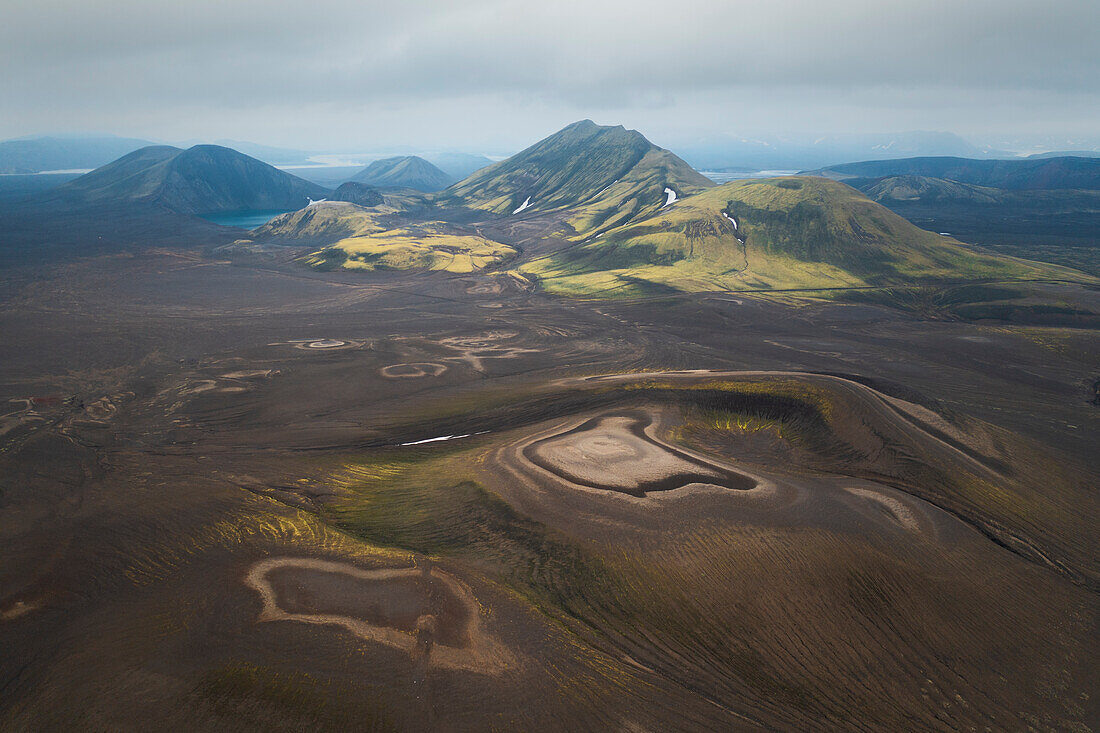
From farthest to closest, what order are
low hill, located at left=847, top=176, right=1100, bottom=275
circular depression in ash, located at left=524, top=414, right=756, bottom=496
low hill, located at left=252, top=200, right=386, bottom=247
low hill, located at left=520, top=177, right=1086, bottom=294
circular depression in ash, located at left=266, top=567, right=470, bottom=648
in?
low hill, located at left=252, top=200, right=386, bottom=247 → low hill, located at left=847, top=176, right=1100, bottom=275 → low hill, located at left=520, top=177, right=1086, bottom=294 → circular depression in ash, located at left=524, top=414, right=756, bottom=496 → circular depression in ash, located at left=266, top=567, right=470, bottom=648

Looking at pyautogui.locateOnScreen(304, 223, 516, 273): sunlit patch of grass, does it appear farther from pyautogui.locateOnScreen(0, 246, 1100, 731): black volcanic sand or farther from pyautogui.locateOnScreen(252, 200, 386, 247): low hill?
pyautogui.locateOnScreen(0, 246, 1100, 731): black volcanic sand

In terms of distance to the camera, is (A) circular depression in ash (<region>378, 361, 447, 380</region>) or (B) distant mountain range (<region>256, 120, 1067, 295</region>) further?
(B) distant mountain range (<region>256, 120, 1067, 295</region>)

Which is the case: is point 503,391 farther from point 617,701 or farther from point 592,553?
point 617,701

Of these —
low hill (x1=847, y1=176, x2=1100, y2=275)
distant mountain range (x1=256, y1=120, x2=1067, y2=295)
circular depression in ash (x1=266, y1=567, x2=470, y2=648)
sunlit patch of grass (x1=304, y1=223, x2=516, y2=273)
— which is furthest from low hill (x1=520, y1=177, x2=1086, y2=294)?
circular depression in ash (x1=266, y1=567, x2=470, y2=648)

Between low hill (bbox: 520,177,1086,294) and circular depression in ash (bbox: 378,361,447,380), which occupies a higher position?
low hill (bbox: 520,177,1086,294)

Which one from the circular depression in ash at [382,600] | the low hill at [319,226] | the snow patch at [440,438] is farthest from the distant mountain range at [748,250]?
the circular depression in ash at [382,600]
